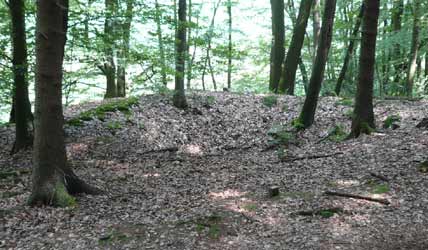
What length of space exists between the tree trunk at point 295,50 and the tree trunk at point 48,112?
35.8ft

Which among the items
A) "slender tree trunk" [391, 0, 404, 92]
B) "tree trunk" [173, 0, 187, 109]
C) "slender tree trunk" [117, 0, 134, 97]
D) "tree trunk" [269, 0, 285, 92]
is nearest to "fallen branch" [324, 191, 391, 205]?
"tree trunk" [173, 0, 187, 109]

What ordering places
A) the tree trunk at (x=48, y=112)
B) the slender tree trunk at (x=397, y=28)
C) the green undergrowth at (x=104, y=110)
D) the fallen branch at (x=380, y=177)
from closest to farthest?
the tree trunk at (x=48, y=112) < the fallen branch at (x=380, y=177) < the green undergrowth at (x=104, y=110) < the slender tree trunk at (x=397, y=28)

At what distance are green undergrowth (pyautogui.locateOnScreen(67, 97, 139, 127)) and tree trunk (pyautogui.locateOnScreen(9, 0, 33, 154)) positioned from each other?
1712mm

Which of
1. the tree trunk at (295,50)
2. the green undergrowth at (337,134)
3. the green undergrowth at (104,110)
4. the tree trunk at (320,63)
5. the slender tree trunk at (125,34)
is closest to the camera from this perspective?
the slender tree trunk at (125,34)

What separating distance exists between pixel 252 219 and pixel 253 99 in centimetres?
992

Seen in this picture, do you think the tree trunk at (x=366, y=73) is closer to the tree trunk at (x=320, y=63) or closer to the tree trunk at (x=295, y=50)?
the tree trunk at (x=320, y=63)

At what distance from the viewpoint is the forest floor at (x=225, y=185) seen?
5.80 m

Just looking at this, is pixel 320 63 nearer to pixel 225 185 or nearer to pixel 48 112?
pixel 225 185

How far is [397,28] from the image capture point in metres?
19.1

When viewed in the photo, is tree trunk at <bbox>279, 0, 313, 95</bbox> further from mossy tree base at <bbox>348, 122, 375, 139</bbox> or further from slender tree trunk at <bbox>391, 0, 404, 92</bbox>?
mossy tree base at <bbox>348, 122, 375, 139</bbox>

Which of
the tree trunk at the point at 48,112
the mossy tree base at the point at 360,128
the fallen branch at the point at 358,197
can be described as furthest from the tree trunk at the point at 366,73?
the tree trunk at the point at 48,112

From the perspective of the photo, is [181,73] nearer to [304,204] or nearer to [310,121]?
[310,121]

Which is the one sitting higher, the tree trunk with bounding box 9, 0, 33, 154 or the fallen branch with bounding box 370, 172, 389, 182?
the tree trunk with bounding box 9, 0, 33, 154

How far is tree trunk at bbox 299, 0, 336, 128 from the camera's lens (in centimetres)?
1134
